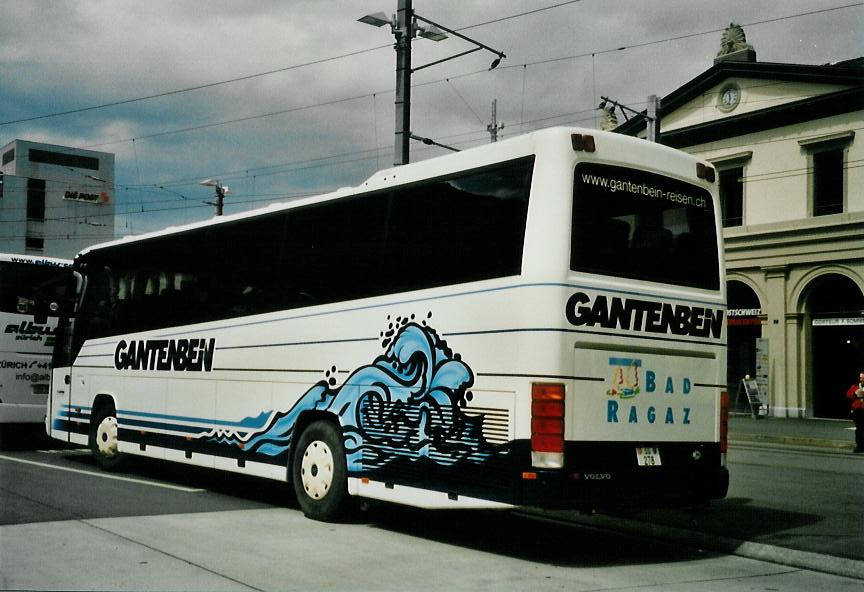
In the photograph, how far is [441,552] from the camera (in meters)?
8.23

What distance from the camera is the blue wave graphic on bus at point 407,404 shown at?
8.20m

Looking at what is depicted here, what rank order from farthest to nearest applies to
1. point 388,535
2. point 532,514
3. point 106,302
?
point 106,302 < point 532,514 < point 388,535

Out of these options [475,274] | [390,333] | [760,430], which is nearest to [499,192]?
[475,274]

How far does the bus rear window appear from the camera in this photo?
7.96m

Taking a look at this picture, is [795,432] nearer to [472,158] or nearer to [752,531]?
[752,531]

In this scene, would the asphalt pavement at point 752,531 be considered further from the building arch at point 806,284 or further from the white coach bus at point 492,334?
the building arch at point 806,284

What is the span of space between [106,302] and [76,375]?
1.31 meters

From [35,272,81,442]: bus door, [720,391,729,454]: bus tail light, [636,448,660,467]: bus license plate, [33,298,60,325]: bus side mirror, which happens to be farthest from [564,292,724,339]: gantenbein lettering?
[33,298,60,325]: bus side mirror

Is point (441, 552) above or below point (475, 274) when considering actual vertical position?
below

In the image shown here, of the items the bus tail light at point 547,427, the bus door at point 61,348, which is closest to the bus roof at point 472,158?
the bus tail light at point 547,427

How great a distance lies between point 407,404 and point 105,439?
263 inches

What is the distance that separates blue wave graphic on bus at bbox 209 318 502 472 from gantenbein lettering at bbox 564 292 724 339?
3.58 feet

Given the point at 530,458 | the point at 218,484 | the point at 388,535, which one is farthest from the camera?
the point at 218,484

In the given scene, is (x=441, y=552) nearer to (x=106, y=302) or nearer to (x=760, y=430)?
(x=106, y=302)
